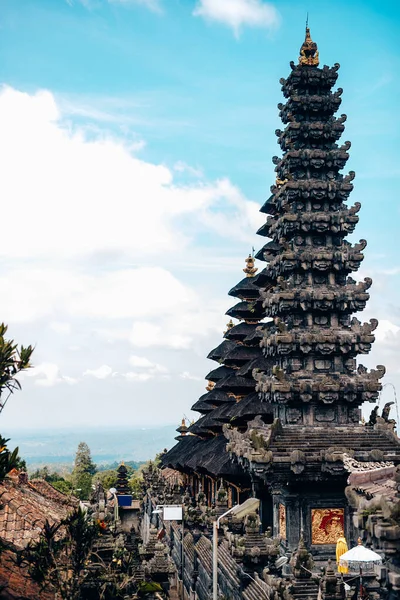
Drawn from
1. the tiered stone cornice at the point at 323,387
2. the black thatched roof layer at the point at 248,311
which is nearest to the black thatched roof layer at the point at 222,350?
the black thatched roof layer at the point at 248,311

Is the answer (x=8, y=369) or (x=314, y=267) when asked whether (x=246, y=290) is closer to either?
(x=314, y=267)

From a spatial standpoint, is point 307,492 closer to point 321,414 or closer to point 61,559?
point 321,414

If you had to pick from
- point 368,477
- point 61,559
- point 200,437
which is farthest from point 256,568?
point 200,437

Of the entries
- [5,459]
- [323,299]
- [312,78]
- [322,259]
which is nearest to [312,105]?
[312,78]

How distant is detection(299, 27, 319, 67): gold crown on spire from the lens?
30.2 metres

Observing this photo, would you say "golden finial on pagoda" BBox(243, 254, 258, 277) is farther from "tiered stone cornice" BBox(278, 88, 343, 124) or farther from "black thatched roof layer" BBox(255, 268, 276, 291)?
"tiered stone cornice" BBox(278, 88, 343, 124)

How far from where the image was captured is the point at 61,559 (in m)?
14.6

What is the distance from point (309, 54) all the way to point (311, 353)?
13454mm

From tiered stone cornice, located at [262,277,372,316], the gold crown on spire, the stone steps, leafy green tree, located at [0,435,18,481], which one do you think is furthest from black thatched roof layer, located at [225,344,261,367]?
leafy green tree, located at [0,435,18,481]

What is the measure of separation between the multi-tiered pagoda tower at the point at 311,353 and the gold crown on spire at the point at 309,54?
0.05 meters

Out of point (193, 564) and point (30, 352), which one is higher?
point (30, 352)

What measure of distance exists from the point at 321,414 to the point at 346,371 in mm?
2053

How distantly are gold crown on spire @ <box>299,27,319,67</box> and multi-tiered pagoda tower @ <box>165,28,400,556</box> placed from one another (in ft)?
0.16

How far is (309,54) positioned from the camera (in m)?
30.4
